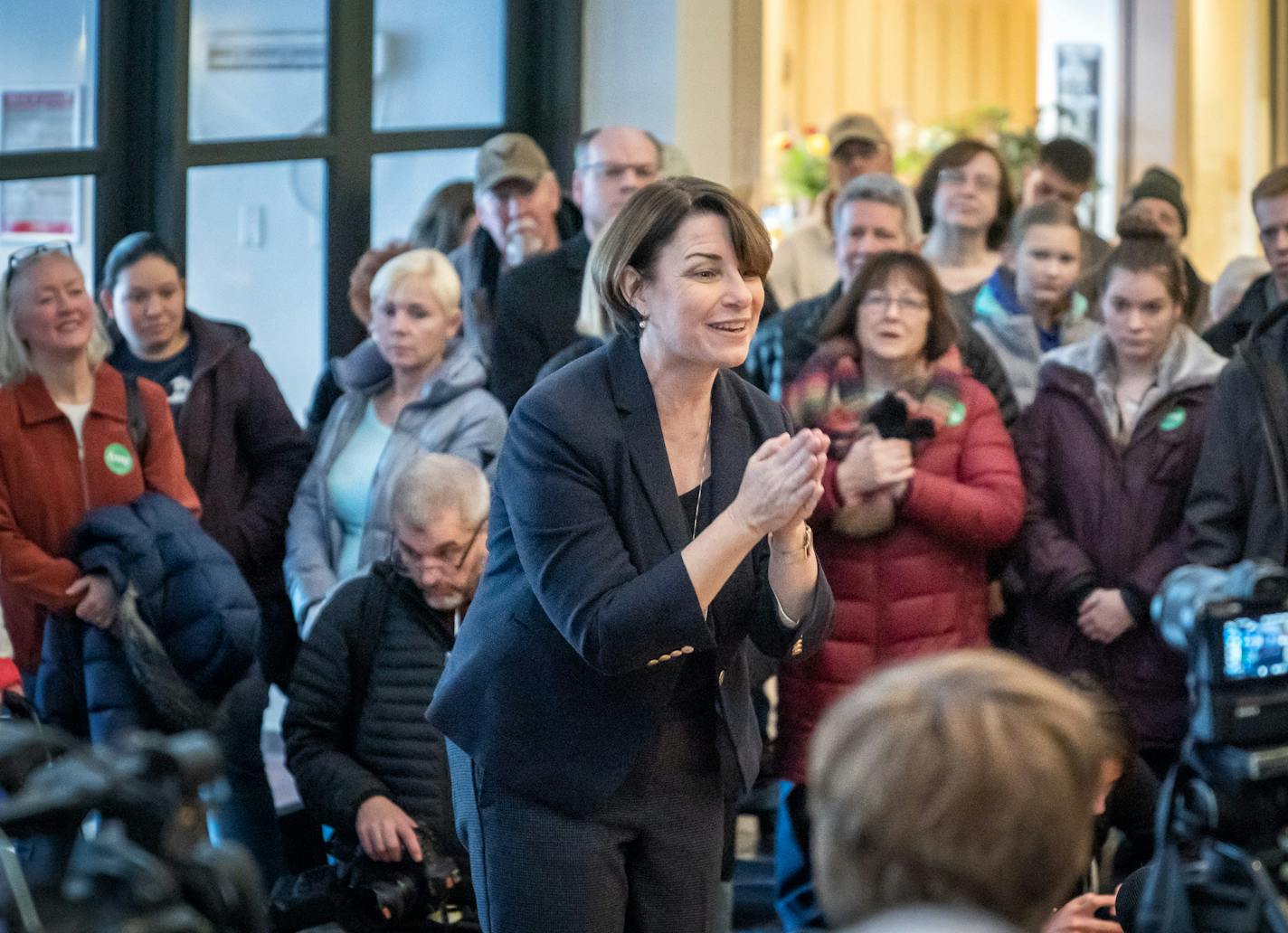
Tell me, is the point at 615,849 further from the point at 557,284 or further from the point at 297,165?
the point at 297,165

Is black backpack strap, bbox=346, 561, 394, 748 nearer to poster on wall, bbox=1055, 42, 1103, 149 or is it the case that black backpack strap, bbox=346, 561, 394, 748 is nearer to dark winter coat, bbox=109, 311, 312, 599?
dark winter coat, bbox=109, 311, 312, 599

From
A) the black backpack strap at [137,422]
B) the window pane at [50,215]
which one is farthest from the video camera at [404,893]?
the window pane at [50,215]

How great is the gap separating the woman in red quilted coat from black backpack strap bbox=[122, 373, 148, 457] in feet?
4.47

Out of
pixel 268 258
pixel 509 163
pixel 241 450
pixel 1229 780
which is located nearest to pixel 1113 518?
pixel 509 163

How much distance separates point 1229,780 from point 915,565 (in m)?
2.17

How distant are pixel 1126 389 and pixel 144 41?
261cm

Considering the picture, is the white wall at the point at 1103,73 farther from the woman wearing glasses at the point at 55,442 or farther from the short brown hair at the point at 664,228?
the short brown hair at the point at 664,228

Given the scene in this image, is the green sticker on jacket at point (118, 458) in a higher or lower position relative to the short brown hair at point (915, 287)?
lower

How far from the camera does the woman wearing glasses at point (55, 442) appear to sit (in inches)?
148

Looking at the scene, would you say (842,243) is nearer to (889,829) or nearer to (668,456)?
(668,456)

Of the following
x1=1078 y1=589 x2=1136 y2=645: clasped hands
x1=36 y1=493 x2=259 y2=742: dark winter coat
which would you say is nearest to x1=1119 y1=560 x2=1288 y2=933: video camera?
x1=1078 y1=589 x2=1136 y2=645: clasped hands

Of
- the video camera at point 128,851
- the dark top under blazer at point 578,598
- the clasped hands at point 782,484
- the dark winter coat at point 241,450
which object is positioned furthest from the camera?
the dark winter coat at point 241,450

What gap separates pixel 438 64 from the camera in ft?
19.4

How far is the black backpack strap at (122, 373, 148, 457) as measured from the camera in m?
3.96
